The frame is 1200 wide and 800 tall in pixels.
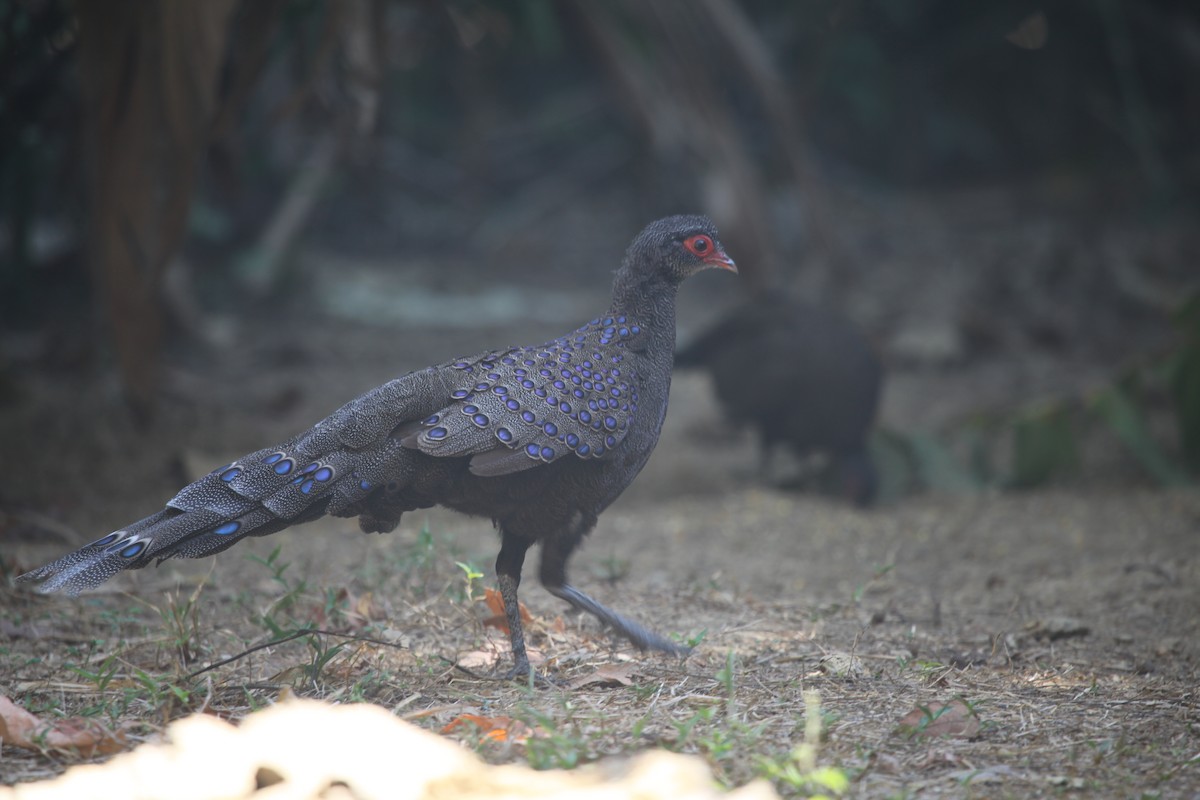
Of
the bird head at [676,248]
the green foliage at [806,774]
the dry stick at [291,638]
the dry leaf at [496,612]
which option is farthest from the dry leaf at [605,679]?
the bird head at [676,248]

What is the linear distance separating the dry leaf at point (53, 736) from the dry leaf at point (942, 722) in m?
1.72

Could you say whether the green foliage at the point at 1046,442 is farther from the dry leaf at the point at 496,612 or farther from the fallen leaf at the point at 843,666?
the dry leaf at the point at 496,612

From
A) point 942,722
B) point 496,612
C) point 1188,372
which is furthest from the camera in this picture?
point 1188,372

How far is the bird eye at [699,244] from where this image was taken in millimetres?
3434

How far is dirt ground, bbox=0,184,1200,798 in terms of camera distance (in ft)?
8.39

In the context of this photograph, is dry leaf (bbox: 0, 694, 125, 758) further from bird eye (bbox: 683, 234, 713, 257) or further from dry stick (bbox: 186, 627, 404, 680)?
bird eye (bbox: 683, 234, 713, 257)

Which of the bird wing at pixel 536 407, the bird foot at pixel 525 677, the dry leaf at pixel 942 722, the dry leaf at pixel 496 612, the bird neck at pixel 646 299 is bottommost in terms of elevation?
the dry leaf at pixel 942 722

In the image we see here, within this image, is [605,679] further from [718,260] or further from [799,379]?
[799,379]

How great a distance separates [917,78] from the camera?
11.0 m

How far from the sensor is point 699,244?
345cm

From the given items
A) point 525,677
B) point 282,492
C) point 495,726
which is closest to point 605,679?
point 525,677

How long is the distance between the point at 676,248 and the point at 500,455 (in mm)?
891

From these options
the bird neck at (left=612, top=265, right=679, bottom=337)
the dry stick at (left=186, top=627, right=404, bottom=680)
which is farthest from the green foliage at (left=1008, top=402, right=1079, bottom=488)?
the dry stick at (left=186, top=627, right=404, bottom=680)

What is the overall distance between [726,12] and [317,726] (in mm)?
5857
